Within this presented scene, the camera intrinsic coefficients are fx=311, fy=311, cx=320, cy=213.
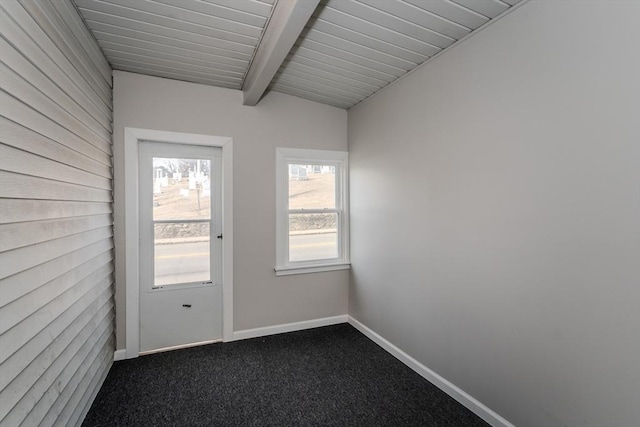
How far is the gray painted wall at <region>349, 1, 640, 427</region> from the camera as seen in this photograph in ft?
4.54

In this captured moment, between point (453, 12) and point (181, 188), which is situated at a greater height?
point (453, 12)

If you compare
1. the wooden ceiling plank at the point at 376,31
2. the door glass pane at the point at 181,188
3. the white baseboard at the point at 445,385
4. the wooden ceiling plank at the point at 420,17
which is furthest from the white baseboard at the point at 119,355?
the wooden ceiling plank at the point at 420,17

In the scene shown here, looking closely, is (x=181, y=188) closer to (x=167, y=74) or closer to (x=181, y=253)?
(x=181, y=253)

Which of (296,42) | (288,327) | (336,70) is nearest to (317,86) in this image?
(336,70)

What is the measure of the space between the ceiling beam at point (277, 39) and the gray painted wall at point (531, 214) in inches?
44.2

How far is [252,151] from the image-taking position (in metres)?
3.20

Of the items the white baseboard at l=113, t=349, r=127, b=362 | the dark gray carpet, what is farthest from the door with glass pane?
the dark gray carpet

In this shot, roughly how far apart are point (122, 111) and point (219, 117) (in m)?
0.82

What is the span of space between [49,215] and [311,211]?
2325 millimetres

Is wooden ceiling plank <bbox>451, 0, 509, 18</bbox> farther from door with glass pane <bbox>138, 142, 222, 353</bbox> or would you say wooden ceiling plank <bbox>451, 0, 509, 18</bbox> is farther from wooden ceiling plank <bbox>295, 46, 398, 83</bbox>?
door with glass pane <bbox>138, 142, 222, 353</bbox>

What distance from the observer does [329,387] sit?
2352 mm

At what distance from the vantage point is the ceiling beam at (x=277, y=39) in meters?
1.69

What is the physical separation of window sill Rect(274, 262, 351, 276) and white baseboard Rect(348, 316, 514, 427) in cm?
74

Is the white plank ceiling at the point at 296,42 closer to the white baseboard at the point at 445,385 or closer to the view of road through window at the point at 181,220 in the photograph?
the view of road through window at the point at 181,220
